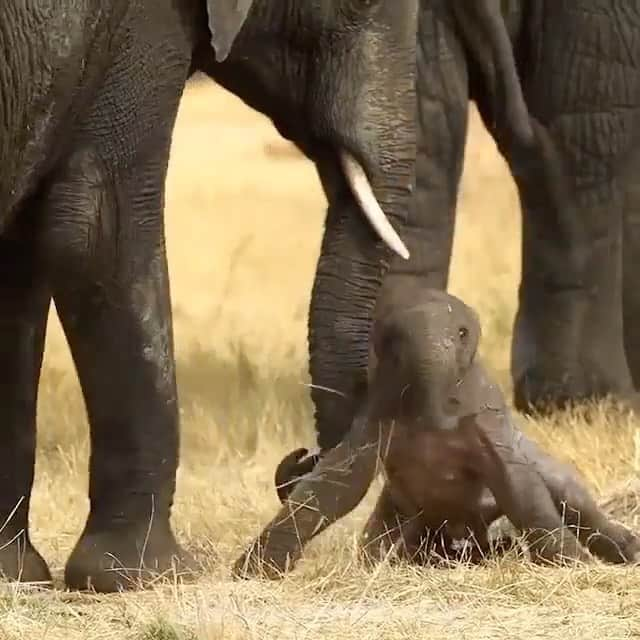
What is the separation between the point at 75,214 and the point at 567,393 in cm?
255

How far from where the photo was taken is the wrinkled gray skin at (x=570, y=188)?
6.20m

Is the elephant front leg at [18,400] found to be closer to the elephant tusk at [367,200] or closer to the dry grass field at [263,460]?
the dry grass field at [263,460]

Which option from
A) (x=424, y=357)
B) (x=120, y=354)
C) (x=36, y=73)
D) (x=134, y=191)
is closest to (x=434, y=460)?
(x=424, y=357)

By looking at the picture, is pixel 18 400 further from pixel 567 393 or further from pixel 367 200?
pixel 567 393

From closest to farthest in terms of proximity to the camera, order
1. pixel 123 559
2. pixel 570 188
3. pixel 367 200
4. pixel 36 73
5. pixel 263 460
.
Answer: pixel 36 73 → pixel 123 559 → pixel 367 200 → pixel 263 460 → pixel 570 188

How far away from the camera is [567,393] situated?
654 cm

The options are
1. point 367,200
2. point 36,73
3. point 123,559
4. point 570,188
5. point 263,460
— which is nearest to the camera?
point 36,73

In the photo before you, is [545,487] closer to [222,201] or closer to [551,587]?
[551,587]

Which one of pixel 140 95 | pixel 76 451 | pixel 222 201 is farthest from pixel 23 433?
pixel 222 201

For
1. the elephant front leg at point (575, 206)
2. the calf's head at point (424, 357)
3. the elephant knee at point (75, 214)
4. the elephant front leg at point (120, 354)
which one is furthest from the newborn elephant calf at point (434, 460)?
the elephant front leg at point (575, 206)

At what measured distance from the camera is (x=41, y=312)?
4.61 m

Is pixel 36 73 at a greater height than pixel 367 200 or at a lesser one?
greater

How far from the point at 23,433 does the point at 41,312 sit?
0.81 feet

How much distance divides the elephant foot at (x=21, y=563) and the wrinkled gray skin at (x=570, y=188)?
156 centimetres
